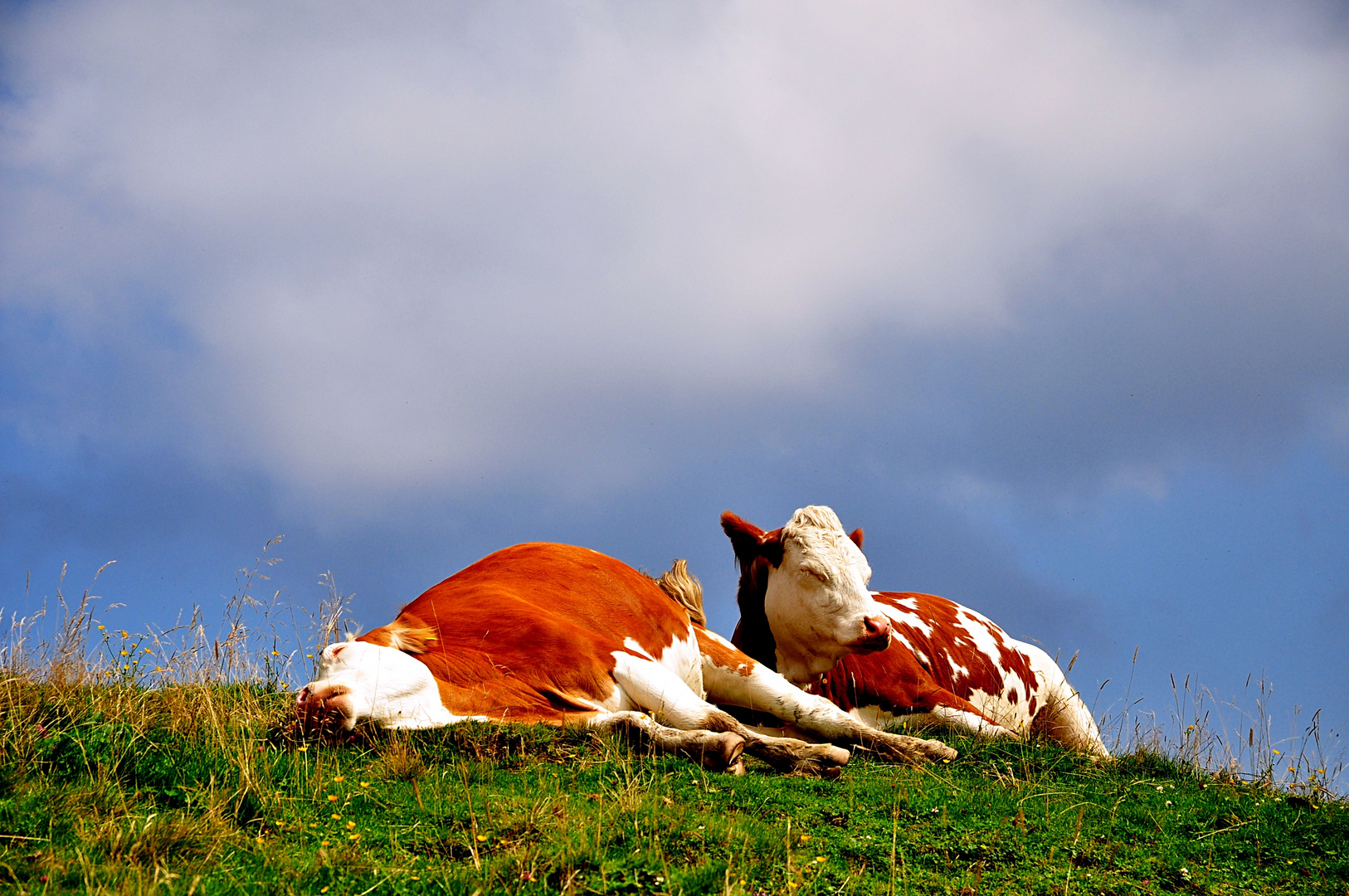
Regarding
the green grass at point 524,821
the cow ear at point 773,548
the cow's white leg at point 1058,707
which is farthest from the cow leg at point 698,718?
the cow's white leg at point 1058,707

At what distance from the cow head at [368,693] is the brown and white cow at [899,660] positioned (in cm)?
385

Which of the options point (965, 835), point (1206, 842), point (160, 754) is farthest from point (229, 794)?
point (1206, 842)

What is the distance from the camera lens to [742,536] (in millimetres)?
9102

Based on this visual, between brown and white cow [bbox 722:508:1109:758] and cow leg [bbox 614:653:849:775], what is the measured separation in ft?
7.97

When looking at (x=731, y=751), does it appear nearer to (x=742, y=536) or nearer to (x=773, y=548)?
(x=773, y=548)

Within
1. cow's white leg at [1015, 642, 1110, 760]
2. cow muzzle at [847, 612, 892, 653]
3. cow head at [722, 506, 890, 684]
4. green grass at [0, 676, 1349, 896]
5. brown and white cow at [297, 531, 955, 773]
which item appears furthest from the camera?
cow's white leg at [1015, 642, 1110, 760]

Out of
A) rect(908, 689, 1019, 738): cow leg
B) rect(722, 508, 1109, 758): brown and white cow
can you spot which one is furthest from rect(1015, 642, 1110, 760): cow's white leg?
rect(908, 689, 1019, 738): cow leg

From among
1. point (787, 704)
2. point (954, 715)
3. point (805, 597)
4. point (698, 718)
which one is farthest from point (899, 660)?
point (698, 718)

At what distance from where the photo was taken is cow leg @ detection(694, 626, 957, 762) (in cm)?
649

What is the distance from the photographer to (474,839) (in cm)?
365

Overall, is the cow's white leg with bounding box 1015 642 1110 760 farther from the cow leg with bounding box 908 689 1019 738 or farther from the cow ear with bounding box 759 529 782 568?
the cow ear with bounding box 759 529 782 568

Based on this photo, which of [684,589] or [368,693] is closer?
[368,693]

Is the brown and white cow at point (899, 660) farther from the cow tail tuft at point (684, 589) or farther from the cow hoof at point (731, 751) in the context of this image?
the cow hoof at point (731, 751)

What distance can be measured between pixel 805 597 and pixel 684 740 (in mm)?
3261
